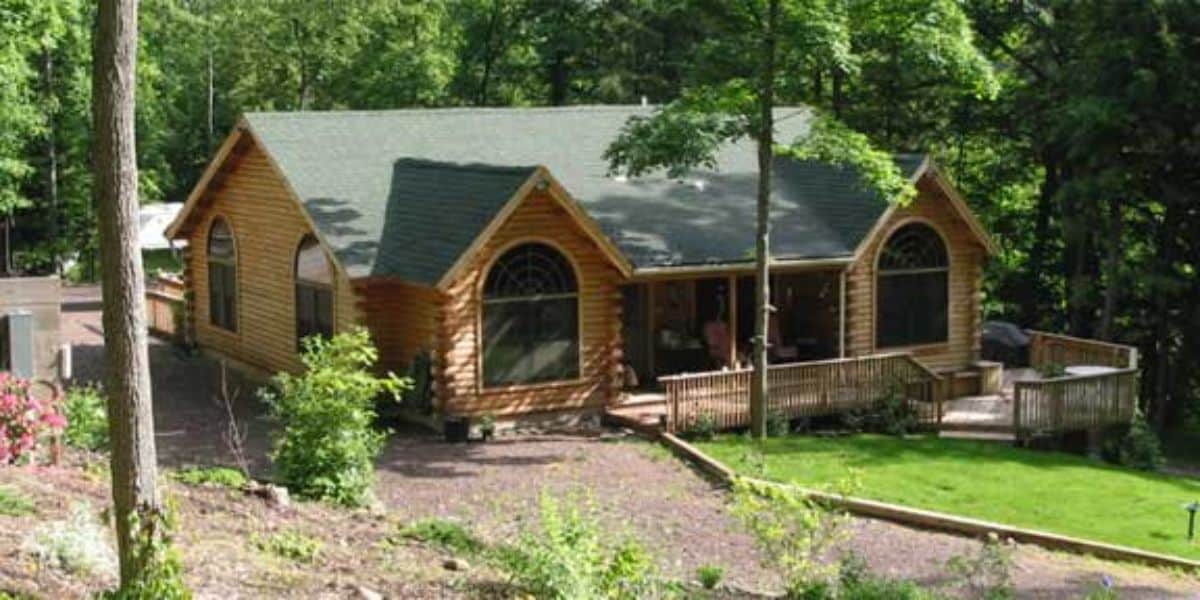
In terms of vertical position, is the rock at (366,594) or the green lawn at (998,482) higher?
the rock at (366,594)

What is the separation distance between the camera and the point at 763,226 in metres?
21.7

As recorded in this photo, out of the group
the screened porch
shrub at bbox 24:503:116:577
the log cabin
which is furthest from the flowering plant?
the screened porch

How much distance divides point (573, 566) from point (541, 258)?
1337cm

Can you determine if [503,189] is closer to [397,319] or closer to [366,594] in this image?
[397,319]

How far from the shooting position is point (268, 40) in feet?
166

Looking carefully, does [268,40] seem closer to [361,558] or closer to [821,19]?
[821,19]

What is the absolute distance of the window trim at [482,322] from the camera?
71.8ft

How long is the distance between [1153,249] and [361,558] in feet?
78.8

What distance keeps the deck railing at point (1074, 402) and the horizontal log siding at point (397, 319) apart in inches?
361

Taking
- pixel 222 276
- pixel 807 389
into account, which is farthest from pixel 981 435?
pixel 222 276

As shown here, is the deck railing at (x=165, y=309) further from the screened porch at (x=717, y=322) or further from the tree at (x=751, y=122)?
the tree at (x=751, y=122)

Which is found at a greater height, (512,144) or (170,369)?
(512,144)

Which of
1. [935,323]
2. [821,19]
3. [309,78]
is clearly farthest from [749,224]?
[309,78]

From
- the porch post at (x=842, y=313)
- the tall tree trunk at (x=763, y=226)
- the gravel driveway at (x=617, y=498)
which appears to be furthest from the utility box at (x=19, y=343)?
the porch post at (x=842, y=313)
